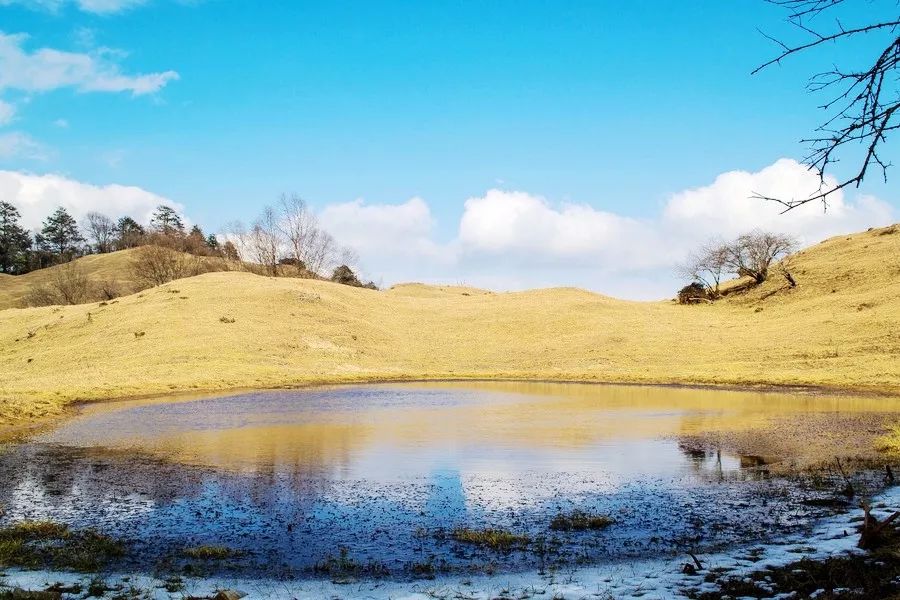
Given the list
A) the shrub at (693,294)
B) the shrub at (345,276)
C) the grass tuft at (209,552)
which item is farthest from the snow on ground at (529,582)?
the shrub at (345,276)

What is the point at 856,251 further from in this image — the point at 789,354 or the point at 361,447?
the point at 361,447

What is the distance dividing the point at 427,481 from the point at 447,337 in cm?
4600

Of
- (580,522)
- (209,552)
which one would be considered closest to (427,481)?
(580,522)

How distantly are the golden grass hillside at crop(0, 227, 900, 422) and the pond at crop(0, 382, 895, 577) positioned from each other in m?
10.1

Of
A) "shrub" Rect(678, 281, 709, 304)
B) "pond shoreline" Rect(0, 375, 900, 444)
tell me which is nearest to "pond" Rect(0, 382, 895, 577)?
"pond shoreline" Rect(0, 375, 900, 444)

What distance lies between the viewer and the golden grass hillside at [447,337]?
3906 cm

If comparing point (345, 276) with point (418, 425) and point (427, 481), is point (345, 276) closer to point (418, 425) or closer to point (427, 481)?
point (418, 425)

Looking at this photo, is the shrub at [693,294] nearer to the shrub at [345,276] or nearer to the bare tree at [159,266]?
the shrub at [345,276]

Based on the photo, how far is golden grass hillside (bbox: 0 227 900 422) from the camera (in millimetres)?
39062

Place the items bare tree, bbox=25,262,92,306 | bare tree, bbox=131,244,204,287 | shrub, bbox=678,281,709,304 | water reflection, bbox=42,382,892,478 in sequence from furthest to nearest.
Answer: bare tree, bbox=25,262,92,306 → bare tree, bbox=131,244,204,287 → shrub, bbox=678,281,709,304 → water reflection, bbox=42,382,892,478

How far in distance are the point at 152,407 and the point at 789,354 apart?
38.5 m

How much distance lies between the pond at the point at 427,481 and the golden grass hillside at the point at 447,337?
33.2 feet

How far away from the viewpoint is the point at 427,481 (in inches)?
580

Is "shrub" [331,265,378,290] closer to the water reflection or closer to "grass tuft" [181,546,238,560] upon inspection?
the water reflection
